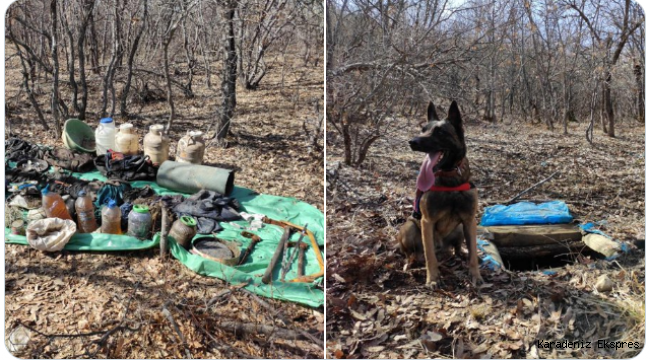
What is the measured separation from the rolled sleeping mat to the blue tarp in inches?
77.1

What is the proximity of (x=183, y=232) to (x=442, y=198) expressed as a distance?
61.3 inches

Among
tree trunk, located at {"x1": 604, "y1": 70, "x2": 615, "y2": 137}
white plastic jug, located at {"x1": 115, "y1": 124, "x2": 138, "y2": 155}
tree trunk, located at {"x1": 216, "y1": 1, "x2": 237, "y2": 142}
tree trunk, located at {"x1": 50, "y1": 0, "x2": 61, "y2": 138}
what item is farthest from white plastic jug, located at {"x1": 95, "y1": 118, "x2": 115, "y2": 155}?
tree trunk, located at {"x1": 604, "y1": 70, "x2": 615, "y2": 137}

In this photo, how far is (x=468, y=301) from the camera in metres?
2.20

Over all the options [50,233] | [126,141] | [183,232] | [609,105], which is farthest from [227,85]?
[609,105]

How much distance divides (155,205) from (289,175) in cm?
124

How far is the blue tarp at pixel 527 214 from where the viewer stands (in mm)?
2662

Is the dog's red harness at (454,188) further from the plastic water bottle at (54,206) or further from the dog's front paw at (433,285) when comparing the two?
the plastic water bottle at (54,206)

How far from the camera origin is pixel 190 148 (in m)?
4.46

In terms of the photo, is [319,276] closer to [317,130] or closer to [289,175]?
[289,175]

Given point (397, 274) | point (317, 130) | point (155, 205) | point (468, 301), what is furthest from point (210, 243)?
point (317, 130)

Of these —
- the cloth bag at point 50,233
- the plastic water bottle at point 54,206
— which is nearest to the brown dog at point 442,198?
the cloth bag at point 50,233

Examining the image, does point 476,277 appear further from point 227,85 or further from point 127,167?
point 227,85

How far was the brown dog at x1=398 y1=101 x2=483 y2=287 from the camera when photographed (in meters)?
2.00

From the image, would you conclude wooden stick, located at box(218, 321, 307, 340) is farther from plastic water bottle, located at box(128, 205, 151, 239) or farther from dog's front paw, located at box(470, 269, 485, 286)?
plastic water bottle, located at box(128, 205, 151, 239)
